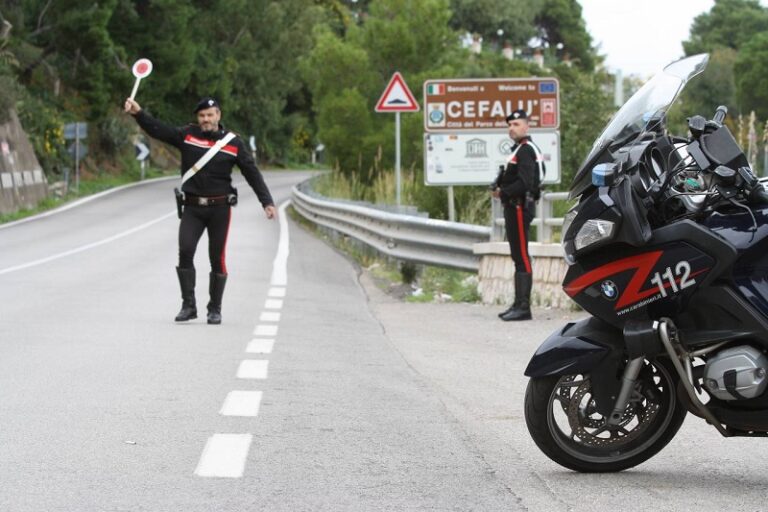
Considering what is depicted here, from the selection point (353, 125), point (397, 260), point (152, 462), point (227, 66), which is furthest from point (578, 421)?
point (227, 66)

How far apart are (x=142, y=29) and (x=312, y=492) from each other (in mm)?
57369

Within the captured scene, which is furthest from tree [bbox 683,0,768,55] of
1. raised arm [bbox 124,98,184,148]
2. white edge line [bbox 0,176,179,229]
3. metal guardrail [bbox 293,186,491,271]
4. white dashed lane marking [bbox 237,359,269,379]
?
white dashed lane marking [bbox 237,359,269,379]

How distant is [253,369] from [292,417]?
6.55 ft

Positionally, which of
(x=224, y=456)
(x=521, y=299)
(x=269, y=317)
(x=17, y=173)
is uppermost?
(x=224, y=456)

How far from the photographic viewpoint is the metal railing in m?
14.0

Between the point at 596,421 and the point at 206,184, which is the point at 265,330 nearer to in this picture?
the point at 206,184

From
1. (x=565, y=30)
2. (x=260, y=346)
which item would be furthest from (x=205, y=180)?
(x=565, y=30)

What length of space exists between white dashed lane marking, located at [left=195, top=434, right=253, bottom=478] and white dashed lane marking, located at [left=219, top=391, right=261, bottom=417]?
0.72 meters

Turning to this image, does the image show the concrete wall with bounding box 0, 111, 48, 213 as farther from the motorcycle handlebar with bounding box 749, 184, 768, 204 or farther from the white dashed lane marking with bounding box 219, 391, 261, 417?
the motorcycle handlebar with bounding box 749, 184, 768, 204

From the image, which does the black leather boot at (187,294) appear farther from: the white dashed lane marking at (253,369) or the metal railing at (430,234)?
the metal railing at (430,234)

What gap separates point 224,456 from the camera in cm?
610

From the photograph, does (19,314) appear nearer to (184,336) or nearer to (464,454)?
(184,336)

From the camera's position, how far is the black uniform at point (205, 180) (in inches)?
480

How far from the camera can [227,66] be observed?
255 feet
